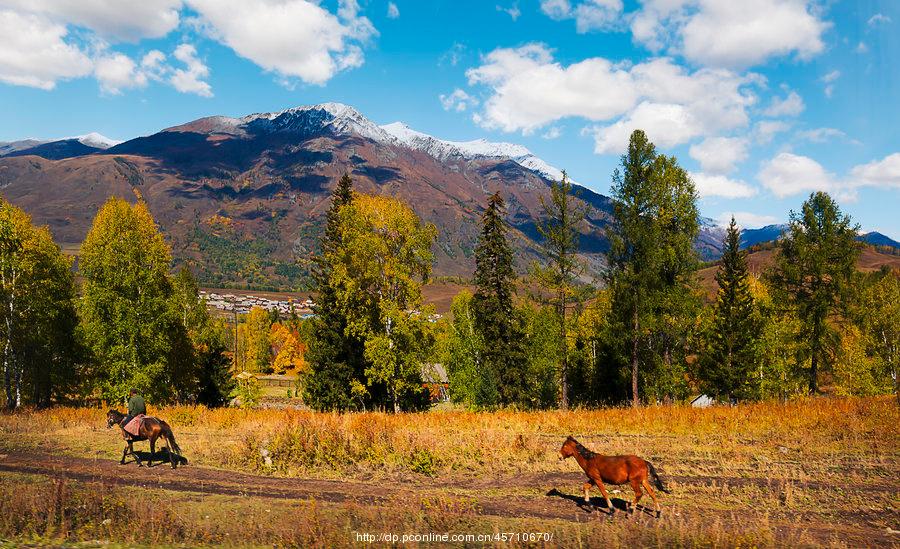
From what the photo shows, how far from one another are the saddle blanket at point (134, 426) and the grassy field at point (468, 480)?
1.12 m

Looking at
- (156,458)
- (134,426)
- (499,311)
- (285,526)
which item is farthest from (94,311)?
(285,526)

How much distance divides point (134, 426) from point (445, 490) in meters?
11.1

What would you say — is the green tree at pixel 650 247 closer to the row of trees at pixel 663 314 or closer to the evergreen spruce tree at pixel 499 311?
the row of trees at pixel 663 314

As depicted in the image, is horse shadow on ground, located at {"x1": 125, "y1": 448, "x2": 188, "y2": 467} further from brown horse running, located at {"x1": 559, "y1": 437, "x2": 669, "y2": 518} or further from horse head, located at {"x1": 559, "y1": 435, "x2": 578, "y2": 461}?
brown horse running, located at {"x1": 559, "y1": 437, "x2": 669, "y2": 518}

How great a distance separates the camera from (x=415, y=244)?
95.5 feet

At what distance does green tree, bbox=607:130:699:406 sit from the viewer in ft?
97.6

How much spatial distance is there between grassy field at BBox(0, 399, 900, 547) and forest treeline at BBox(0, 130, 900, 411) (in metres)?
8.60

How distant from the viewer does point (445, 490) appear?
45.4 feet

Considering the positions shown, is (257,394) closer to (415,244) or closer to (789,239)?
A: (415,244)

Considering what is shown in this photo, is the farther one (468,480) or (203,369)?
(203,369)

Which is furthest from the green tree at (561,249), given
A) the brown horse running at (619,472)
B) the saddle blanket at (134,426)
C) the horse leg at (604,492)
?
the saddle blanket at (134,426)

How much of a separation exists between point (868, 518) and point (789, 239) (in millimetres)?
33398

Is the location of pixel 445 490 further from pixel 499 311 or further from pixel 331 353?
pixel 499 311

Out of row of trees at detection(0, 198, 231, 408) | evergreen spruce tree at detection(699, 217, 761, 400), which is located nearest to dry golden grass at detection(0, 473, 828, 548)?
row of trees at detection(0, 198, 231, 408)
